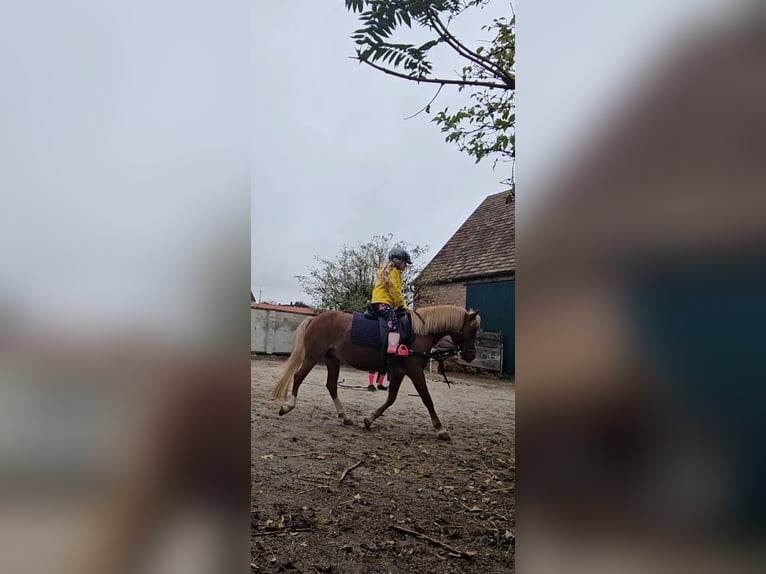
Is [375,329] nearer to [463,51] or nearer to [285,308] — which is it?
[285,308]

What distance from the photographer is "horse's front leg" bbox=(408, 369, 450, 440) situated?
7.64ft

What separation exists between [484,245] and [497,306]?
0.88 ft

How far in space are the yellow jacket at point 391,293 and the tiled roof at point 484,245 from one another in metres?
0.19

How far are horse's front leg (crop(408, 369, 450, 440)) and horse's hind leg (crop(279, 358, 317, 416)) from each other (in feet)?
1.99

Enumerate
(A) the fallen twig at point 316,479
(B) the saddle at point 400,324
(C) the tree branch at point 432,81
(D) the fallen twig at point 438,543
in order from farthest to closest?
1. (B) the saddle at point 400,324
2. (A) the fallen twig at point 316,479
3. (C) the tree branch at point 432,81
4. (D) the fallen twig at point 438,543

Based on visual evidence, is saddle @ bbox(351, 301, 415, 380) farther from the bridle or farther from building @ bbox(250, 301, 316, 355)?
building @ bbox(250, 301, 316, 355)

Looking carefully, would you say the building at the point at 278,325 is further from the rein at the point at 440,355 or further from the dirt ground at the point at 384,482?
the rein at the point at 440,355

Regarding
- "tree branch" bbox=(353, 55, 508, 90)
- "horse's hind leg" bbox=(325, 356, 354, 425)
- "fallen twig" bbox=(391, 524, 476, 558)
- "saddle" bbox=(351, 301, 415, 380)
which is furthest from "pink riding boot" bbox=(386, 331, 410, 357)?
"tree branch" bbox=(353, 55, 508, 90)

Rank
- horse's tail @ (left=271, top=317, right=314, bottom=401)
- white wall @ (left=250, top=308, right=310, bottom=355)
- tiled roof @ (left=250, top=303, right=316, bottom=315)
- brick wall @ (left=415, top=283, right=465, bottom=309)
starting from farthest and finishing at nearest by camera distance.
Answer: horse's tail @ (left=271, top=317, right=314, bottom=401) < brick wall @ (left=415, top=283, right=465, bottom=309) < white wall @ (left=250, top=308, right=310, bottom=355) < tiled roof @ (left=250, top=303, right=316, bottom=315)

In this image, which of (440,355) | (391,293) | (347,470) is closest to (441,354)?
(440,355)

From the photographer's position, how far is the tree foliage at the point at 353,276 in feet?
6.06

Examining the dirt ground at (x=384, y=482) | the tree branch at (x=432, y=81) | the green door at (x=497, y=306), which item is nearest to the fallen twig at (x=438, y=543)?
the dirt ground at (x=384, y=482)
